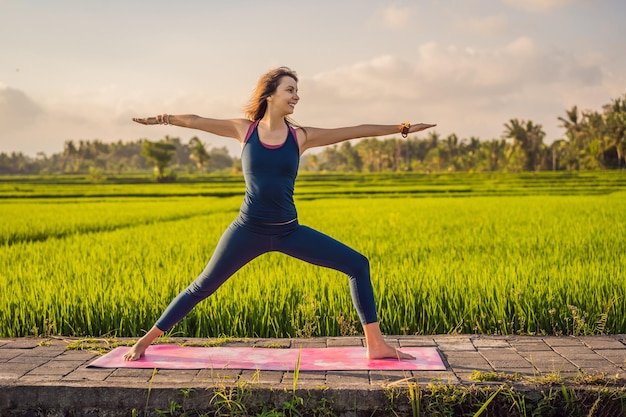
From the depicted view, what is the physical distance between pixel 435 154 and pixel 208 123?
7390cm

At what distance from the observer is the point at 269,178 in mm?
3336

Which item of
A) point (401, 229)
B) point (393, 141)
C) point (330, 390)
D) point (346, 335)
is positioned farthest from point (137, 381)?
point (393, 141)

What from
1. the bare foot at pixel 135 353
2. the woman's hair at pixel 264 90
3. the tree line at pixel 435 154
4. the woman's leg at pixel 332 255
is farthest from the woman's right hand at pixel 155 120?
the tree line at pixel 435 154

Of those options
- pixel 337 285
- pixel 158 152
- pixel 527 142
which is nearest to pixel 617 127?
pixel 527 142

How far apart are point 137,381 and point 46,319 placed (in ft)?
5.80

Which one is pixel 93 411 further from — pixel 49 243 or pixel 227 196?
pixel 227 196

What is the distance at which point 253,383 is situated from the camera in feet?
10.5

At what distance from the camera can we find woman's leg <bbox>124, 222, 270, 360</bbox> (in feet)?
11.3

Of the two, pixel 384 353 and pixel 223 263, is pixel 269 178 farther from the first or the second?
pixel 384 353

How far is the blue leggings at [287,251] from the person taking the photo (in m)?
3.42

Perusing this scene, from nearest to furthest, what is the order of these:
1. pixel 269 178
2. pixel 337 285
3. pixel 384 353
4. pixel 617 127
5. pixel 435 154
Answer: pixel 269 178 → pixel 384 353 → pixel 337 285 → pixel 617 127 → pixel 435 154

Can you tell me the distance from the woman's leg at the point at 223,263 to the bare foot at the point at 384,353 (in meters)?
0.76

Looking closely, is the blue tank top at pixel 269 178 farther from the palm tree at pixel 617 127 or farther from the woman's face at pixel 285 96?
the palm tree at pixel 617 127

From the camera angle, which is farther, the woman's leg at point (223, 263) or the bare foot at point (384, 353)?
the bare foot at point (384, 353)
